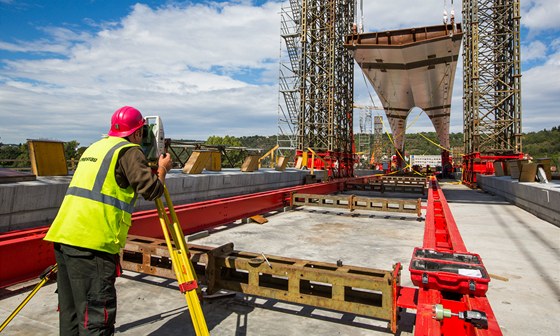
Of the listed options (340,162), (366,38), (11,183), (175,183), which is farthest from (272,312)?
(340,162)

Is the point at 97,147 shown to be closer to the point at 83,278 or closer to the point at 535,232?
the point at 83,278

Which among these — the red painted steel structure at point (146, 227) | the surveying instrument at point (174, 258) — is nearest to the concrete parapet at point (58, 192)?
the red painted steel structure at point (146, 227)

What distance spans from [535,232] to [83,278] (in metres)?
9.76

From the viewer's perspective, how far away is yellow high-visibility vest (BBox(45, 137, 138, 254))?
2.35m

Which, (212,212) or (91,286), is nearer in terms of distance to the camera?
(91,286)

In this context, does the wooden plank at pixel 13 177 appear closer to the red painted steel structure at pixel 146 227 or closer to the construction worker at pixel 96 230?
the red painted steel structure at pixel 146 227

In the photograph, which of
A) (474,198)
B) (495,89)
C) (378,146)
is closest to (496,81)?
(495,89)

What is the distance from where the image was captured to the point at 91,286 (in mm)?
2375

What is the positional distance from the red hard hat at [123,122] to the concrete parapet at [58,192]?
3806mm

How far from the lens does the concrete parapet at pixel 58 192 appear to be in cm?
534

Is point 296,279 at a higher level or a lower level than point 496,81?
lower

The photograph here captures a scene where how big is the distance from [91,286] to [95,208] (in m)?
0.53

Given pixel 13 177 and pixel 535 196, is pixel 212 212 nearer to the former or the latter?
pixel 13 177

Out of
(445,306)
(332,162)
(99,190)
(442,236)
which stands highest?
(99,190)
